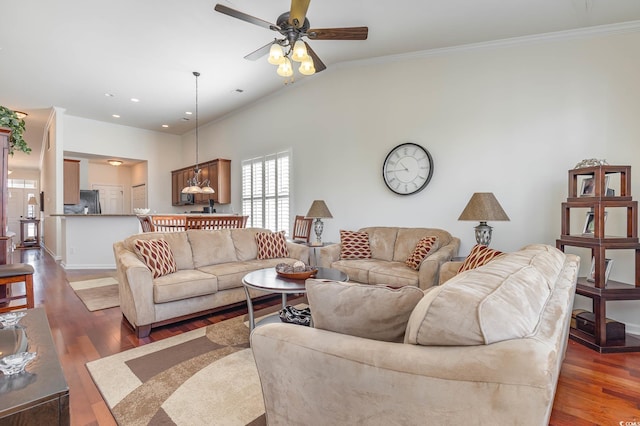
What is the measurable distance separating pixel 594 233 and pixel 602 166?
604 mm

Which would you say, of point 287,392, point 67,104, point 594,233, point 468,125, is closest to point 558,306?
point 287,392

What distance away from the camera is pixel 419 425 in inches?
34.7

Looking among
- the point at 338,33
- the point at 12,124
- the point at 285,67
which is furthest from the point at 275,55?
the point at 12,124

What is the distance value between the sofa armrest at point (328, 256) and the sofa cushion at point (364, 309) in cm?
278

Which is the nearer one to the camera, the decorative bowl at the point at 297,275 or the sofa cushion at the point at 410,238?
the decorative bowl at the point at 297,275

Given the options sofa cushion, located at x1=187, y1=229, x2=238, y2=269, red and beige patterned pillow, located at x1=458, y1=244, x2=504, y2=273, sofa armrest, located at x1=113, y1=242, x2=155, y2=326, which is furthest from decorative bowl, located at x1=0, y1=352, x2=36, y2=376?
red and beige patterned pillow, located at x1=458, y1=244, x2=504, y2=273

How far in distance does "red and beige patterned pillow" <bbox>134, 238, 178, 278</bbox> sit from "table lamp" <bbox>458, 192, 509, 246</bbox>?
10.4 ft

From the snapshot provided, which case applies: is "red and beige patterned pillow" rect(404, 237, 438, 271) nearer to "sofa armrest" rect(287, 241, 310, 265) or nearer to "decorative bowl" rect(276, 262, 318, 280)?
"decorative bowl" rect(276, 262, 318, 280)

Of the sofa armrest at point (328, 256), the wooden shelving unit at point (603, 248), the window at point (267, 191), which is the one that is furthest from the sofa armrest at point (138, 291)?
the wooden shelving unit at point (603, 248)

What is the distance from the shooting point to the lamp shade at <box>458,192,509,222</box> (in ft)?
10.4

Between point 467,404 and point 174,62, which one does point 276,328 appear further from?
point 174,62

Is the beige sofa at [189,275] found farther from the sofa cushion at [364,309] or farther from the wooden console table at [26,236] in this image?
the wooden console table at [26,236]

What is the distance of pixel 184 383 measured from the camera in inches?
79.0

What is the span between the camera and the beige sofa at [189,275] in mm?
2770
